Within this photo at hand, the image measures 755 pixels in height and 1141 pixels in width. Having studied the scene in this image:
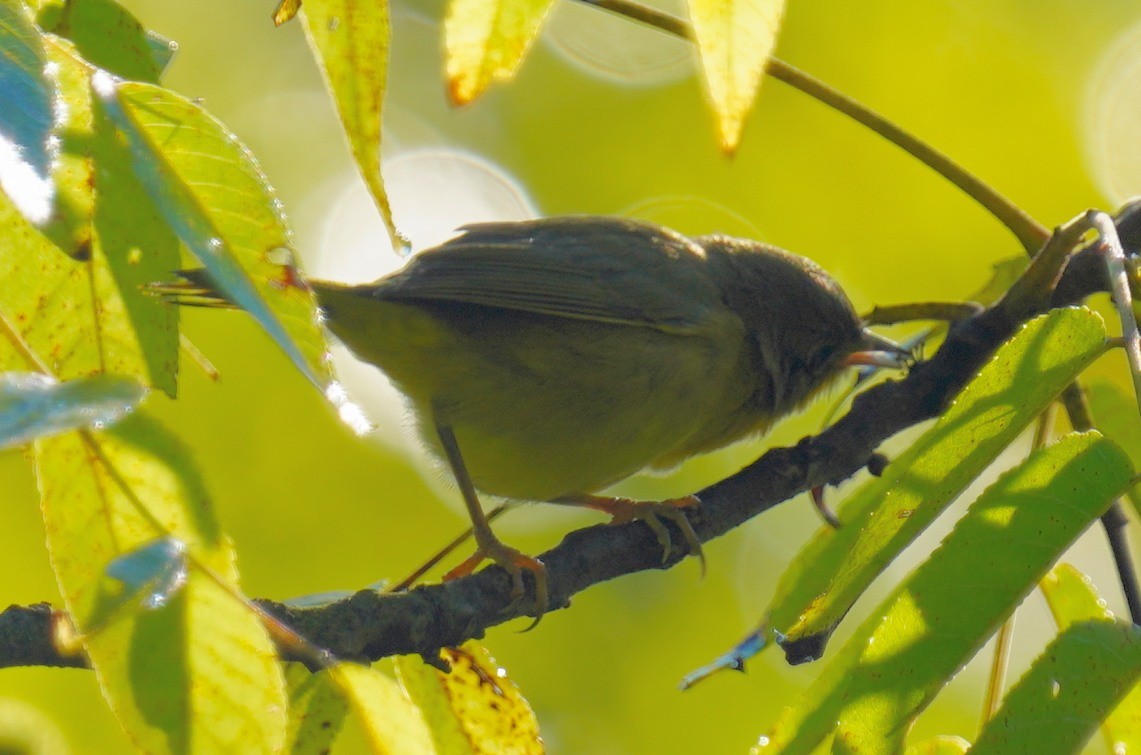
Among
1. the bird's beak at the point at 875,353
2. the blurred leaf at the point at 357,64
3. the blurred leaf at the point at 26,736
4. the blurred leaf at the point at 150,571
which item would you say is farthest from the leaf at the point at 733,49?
the bird's beak at the point at 875,353

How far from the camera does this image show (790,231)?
3859mm

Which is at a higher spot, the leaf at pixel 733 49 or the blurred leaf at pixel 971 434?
the leaf at pixel 733 49

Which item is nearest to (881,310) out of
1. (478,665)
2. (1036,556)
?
(478,665)

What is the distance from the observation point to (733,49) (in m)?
1.45

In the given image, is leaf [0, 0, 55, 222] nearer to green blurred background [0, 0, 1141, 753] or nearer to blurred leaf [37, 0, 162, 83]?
blurred leaf [37, 0, 162, 83]

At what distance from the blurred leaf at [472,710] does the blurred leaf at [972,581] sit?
0.80 m

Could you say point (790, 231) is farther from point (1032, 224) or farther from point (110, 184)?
point (110, 184)

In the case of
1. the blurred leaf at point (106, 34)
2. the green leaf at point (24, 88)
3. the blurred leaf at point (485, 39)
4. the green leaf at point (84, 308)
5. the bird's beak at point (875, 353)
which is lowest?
the bird's beak at point (875, 353)

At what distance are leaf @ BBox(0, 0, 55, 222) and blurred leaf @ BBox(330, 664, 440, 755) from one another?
75 centimetres

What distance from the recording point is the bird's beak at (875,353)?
4.11m

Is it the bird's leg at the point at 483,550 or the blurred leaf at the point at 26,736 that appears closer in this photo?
the blurred leaf at the point at 26,736

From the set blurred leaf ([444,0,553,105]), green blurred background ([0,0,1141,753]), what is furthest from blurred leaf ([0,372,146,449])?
green blurred background ([0,0,1141,753])

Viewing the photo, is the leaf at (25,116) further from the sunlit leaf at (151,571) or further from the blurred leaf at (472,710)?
the blurred leaf at (472,710)

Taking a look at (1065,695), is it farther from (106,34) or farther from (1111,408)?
(106,34)
